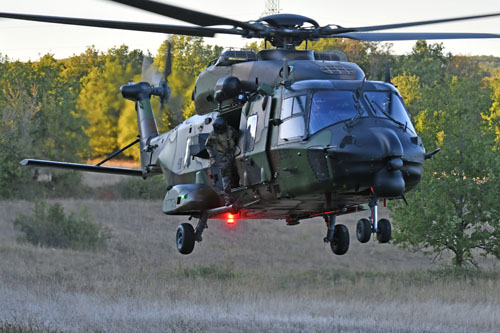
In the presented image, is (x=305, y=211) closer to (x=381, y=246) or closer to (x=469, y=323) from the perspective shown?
(x=469, y=323)

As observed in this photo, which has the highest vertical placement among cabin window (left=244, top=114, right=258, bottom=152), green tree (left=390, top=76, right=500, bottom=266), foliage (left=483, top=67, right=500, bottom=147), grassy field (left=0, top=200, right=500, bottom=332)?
foliage (left=483, top=67, right=500, bottom=147)

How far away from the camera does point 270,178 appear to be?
16453mm

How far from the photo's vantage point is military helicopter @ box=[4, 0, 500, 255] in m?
14.9

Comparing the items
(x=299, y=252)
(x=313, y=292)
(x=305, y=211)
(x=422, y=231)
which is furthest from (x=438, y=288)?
(x=305, y=211)

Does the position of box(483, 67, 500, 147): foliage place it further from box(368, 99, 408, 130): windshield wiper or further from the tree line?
box(368, 99, 408, 130): windshield wiper

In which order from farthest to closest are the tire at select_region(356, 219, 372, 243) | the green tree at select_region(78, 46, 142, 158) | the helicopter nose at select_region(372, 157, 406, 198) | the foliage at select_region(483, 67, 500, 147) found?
1. the green tree at select_region(78, 46, 142, 158)
2. the foliage at select_region(483, 67, 500, 147)
3. the tire at select_region(356, 219, 372, 243)
4. the helicopter nose at select_region(372, 157, 406, 198)

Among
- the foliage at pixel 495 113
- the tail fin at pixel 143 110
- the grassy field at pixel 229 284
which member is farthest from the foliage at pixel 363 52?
the tail fin at pixel 143 110

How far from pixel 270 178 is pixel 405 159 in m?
2.66

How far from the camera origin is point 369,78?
6594 cm

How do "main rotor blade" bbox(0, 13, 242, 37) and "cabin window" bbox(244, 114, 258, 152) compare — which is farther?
"cabin window" bbox(244, 114, 258, 152)

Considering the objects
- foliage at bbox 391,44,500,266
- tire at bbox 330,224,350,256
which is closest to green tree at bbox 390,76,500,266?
foliage at bbox 391,44,500,266

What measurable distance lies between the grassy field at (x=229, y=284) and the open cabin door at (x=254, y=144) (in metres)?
12.5

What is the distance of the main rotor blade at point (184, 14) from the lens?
13.8m

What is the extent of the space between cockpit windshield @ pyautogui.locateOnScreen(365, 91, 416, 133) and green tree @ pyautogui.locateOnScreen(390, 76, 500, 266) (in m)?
26.1
